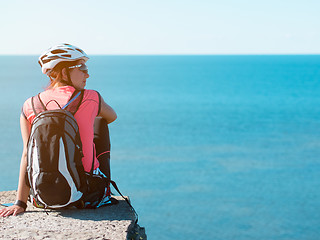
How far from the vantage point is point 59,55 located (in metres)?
4.03

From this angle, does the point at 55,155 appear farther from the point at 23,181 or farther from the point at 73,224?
the point at 73,224

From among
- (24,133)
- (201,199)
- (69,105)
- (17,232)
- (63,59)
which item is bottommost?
(201,199)

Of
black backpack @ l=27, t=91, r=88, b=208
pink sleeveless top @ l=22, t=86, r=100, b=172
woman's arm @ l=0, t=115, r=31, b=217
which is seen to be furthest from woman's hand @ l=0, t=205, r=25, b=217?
pink sleeveless top @ l=22, t=86, r=100, b=172

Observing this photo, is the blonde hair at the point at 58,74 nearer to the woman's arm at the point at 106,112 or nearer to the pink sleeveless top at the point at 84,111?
the pink sleeveless top at the point at 84,111

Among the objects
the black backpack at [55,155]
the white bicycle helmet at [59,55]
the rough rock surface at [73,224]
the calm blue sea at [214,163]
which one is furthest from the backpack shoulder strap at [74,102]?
the calm blue sea at [214,163]

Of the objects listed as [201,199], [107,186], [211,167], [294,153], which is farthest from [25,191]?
[294,153]

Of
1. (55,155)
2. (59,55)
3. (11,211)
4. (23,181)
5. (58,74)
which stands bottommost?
(11,211)

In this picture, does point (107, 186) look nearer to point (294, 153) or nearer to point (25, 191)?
point (25, 191)

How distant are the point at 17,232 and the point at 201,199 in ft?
181

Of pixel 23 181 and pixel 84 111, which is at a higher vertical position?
pixel 84 111

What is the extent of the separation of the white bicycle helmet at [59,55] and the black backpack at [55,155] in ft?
1.05

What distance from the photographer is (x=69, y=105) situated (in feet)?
13.1

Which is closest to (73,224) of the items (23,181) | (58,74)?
(23,181)

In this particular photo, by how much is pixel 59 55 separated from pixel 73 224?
4.40 ft
